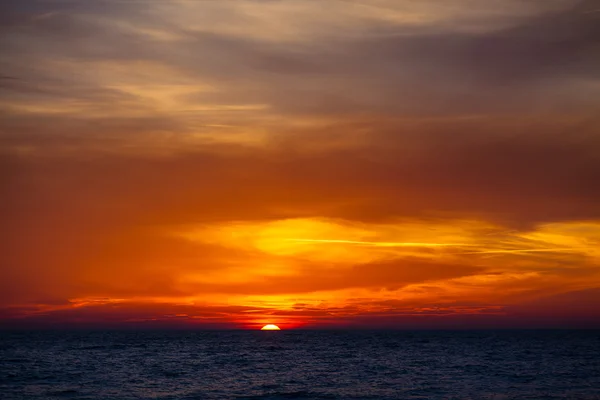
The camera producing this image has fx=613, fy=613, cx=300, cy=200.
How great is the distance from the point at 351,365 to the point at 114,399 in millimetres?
34470

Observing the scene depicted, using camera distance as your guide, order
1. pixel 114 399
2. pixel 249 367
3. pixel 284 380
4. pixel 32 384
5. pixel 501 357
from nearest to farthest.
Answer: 1. pixel 114 399
2. pixel 32 384
3. pixel 284 380
4. pixel 249 367
5. pixel 501 357

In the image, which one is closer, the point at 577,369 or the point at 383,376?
the point at 383,376

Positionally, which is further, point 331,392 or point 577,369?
point 577,369

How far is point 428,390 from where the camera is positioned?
47219 millimetres

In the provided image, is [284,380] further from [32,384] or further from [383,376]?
[32,384]

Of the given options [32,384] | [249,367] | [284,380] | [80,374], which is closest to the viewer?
[32,384]

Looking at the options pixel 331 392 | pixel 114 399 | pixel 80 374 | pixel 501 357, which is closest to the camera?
pixel 114 399

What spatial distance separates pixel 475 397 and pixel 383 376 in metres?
15.6

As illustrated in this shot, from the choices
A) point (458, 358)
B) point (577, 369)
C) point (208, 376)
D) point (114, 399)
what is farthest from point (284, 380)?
point (458, 358)

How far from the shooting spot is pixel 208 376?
193ft

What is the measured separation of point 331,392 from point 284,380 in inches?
365

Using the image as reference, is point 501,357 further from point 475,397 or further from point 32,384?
point 32,384

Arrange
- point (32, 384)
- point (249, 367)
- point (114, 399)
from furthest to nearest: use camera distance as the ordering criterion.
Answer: point (249, 367), point (32, 384), point (114, 399)

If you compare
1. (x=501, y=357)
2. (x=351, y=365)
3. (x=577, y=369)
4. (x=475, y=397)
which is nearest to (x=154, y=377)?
(x=351, y=365)
